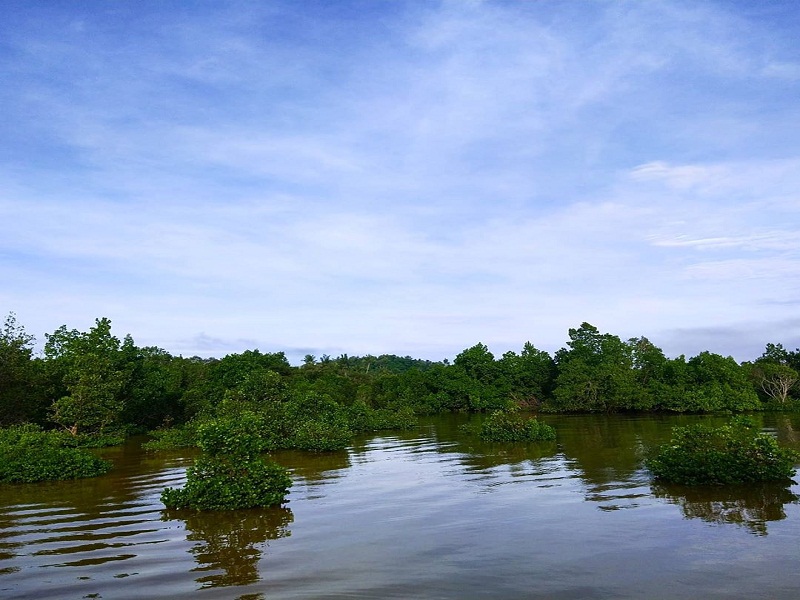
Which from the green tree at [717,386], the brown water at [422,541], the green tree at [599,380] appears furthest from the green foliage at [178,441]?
the green tree at [717,386]

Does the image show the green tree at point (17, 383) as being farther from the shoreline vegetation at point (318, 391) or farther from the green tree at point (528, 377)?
the green tree at point (528, 377)

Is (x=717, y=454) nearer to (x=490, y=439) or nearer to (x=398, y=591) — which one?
(x=398, y=591)

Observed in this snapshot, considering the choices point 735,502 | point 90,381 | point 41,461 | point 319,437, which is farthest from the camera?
point 90,381

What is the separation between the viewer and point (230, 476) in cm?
1309

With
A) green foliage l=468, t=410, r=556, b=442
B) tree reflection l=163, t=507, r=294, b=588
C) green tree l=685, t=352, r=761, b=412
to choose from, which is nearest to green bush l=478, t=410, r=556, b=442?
green foliage l=468, t=410, r=556, b=442

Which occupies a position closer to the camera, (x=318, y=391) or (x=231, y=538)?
(x=231, y=538)

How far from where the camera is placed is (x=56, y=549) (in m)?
10.2

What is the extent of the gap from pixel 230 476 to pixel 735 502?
37.4 ft

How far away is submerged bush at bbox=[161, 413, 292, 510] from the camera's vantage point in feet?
42.0

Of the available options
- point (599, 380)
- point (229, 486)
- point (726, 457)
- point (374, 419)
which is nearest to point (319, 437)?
point (229, 486)

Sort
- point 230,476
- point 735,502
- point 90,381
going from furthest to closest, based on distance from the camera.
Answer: point 90,381 → point 230,476 → point 735,502

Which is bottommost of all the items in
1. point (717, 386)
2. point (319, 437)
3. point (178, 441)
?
point (717, 386)

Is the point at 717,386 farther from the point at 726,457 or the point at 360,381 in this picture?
the point at 360,381

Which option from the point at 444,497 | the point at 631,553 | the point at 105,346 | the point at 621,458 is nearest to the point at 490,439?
the point at 621,458
